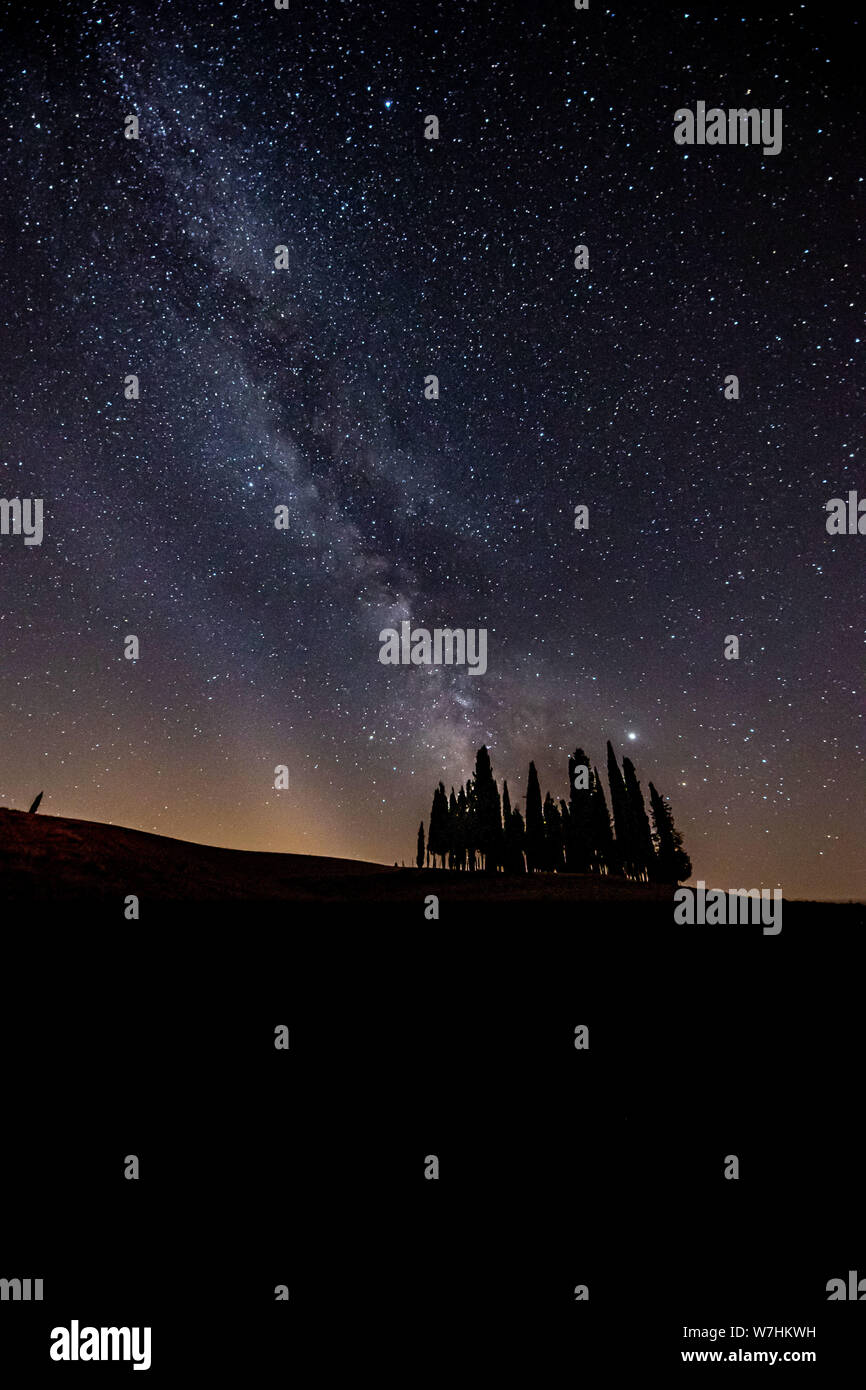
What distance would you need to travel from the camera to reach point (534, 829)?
139 ft

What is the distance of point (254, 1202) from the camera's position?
13.5ft

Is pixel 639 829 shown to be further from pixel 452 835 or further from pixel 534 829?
pixel 452 835

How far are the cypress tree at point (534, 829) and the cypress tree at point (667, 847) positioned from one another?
28.0ft

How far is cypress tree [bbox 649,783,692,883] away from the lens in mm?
38625

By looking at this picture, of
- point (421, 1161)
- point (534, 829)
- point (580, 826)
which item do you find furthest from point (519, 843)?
point (421, 1161)

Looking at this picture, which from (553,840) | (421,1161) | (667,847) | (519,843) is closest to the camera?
(421,1161)

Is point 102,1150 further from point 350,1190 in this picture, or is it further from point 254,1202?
point 350,1190

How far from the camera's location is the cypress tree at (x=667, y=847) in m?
38.6

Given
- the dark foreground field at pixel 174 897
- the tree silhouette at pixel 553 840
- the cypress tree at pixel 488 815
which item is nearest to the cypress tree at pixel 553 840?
the tree silhouette at pixel 553 840

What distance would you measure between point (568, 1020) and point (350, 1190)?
2637 millimetres

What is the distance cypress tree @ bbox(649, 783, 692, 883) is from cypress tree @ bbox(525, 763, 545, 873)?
28.0 ft

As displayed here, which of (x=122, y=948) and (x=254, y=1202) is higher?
(x=122, y=948)

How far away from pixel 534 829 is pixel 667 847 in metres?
9.92
